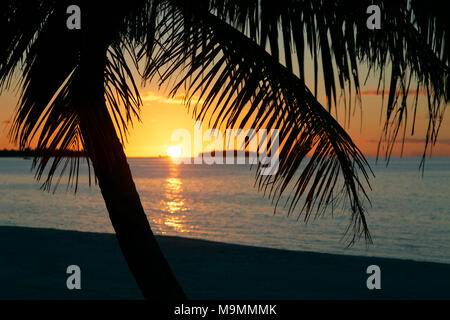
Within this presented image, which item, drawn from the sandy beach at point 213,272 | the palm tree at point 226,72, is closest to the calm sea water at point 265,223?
the sandy beach at point 213,272

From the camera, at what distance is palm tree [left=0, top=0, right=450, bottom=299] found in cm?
244

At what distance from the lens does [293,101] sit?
2727 millimetres

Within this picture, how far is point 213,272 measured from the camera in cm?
1039

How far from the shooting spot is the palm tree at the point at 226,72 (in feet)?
8.00

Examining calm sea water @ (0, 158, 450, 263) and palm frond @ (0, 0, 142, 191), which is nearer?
palm frond @ (0, 0, 142, 191)

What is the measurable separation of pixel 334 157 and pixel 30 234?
12869 mm

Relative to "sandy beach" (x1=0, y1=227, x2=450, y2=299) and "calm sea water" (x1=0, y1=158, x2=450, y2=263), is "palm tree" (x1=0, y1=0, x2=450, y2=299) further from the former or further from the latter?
"calm sea water" (x1=0, y1=158, x2=450, y2=263)

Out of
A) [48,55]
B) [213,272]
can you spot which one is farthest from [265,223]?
[48,55]

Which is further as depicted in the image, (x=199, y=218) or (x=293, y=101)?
(x=199, y=218)

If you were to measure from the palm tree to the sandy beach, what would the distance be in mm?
5130

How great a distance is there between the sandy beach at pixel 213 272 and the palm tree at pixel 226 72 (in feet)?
16.8

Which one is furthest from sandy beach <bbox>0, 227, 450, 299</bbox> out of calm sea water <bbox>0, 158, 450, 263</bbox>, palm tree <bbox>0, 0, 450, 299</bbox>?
A: calm sea water <bbox>0, 158, 450, 263</bbox>
